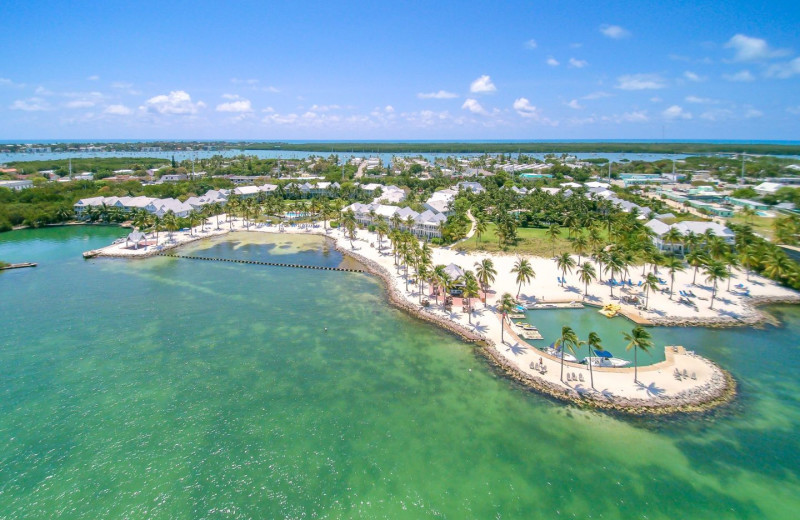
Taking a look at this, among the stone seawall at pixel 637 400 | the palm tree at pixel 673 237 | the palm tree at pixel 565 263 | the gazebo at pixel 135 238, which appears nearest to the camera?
the stone seawall at pixel 637 400

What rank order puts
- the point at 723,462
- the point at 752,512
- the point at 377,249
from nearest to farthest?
1. the point at 752,512
2. the point at 723,462
3. the point at 377,249

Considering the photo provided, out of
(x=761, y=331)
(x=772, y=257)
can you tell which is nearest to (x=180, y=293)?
(x=761, y=331)

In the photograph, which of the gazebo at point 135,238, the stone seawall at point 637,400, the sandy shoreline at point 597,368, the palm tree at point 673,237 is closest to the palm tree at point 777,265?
the sandy shoreline at point 597,368

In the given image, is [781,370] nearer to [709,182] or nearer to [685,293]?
[685,293]

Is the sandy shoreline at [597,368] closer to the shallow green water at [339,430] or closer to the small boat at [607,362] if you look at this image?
the small boat at [607,362]

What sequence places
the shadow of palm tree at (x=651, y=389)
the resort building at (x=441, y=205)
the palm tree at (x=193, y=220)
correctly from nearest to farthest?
the shadow of palm tree at (x=651, y=389), the palm tree at (x=193, y=220), the resort building at (x=441, y=205)
